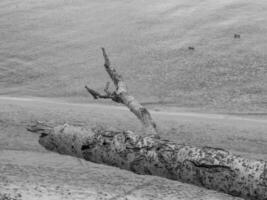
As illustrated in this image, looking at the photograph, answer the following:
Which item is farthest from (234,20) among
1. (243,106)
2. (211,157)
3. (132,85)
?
(211,157)

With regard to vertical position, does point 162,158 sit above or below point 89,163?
above

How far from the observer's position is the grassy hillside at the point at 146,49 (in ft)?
27.2

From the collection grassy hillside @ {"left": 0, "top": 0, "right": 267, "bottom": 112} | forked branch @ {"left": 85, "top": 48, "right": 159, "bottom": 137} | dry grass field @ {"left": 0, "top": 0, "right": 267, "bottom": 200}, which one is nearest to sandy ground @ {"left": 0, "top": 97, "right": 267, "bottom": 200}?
dry grass field @ {"left": 0, "top": 0, "right": 267, "bottom": 200}

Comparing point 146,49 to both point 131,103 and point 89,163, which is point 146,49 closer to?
point 131,103

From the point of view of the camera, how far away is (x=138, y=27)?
11.3 meters

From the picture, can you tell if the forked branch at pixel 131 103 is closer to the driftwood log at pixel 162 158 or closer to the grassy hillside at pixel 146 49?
the driftwood log at pixel 162 158

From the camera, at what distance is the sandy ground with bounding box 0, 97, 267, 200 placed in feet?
11.1

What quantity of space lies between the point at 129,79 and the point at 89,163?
4939 mm

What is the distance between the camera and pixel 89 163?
4070mm

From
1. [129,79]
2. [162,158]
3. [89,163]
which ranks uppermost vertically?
[162,158]

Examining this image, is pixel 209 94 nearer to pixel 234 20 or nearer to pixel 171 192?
pixel 234 20

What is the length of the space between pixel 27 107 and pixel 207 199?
3.17 metres

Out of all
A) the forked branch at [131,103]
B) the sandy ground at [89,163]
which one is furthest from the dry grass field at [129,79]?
the forked branch at [131,103]

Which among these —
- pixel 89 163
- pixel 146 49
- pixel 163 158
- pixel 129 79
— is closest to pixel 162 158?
pixel 163 158
